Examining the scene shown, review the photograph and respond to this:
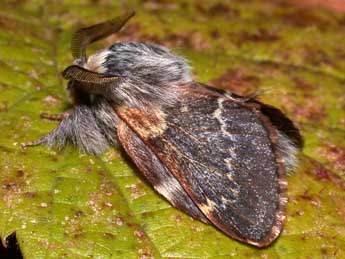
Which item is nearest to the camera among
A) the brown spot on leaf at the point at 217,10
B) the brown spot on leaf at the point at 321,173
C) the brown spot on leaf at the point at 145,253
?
the brown spot on leaf at the point at 145,253

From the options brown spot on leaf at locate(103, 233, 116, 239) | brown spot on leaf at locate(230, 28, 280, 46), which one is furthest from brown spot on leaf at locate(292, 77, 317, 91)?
brown spot on leaf at locate(103, 233, 116, 239)

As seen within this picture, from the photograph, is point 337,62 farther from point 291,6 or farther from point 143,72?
point 143,72

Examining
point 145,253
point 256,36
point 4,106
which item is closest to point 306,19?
point 256,36

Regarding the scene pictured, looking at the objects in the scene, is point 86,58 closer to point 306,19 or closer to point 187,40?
point 187,40

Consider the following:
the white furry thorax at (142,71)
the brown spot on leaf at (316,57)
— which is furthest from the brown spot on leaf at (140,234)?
the brown spot on leaf at (316,57)

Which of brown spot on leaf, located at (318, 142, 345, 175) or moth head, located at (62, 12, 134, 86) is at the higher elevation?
moth head, located at (62, 12, 134, 86)

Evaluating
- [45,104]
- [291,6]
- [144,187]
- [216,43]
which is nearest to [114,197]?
[144,187]

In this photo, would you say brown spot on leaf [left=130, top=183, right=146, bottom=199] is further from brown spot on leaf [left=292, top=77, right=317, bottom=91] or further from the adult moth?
brown spot on leaf [left=292, top=77, right=317, bottom=91]

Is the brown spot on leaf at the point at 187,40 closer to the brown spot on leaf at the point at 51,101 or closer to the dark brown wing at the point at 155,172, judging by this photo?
the brown spot on leaf at the point at 51,101
